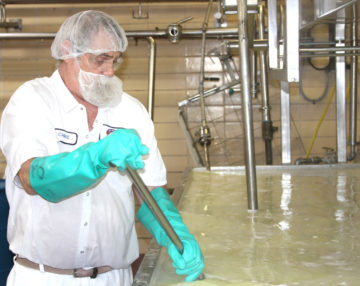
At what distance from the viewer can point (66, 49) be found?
133 centimetres

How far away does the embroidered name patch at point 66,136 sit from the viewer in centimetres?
127

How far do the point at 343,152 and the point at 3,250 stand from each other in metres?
1.89

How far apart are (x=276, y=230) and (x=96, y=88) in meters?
0.63

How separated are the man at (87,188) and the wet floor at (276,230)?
17cm

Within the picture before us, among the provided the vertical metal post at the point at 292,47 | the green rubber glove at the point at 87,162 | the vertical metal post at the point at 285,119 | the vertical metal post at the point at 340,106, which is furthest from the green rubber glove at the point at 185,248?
the vertical metal post at the point at 340,106

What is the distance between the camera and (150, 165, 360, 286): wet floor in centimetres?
99

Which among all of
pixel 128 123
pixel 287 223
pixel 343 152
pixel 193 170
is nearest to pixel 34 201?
pixel 128 123

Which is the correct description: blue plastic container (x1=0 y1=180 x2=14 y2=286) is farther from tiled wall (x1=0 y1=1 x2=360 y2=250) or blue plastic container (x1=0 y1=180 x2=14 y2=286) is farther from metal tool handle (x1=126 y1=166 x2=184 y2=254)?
metal tool handle (x1=126 y1=166 x2=184 y2=254)

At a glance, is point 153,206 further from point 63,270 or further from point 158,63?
point 158,63

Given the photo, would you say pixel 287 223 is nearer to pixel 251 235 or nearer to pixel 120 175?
pixel 251 235

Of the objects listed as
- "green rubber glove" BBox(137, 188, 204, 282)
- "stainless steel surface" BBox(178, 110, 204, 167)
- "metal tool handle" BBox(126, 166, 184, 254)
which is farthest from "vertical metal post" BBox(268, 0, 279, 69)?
"stainless steel surface" BBox(178, 110, 204, 167)

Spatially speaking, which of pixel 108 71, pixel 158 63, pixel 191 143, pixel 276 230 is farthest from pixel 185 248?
pixel 158 63

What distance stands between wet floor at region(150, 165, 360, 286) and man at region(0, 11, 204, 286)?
0.17 metres

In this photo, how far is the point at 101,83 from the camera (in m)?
1.33
